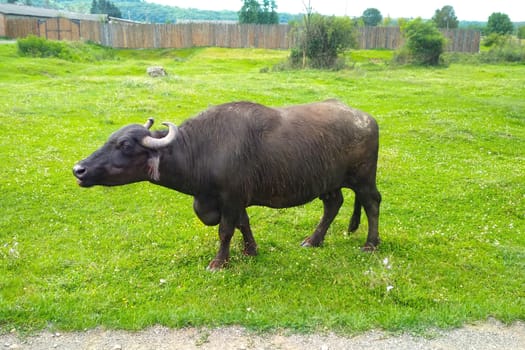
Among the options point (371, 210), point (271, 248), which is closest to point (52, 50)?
point (271, 248)

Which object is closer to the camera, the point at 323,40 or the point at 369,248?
the point at 369,248

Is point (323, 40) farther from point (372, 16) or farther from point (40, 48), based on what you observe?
point (372, 16)

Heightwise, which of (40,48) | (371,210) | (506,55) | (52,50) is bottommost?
(371,210)

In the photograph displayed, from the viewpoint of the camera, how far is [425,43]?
39594 mm

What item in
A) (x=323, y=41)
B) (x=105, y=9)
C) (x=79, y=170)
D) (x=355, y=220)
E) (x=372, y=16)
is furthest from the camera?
(x=105, y=9)

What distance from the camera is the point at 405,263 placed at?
25.5 ft

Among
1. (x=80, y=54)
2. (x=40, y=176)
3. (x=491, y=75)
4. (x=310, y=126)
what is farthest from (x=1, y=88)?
(x=491, y=75)

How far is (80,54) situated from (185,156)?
3662 cm

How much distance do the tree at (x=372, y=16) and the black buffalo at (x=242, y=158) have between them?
10546 cm

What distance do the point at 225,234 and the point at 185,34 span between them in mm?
48951

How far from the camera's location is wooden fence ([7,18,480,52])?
51.0 meters

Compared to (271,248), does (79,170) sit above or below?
above

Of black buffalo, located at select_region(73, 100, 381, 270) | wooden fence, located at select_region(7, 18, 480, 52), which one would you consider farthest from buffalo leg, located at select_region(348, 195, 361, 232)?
wooden fence, located at select_region(7, 18, 480, 52)

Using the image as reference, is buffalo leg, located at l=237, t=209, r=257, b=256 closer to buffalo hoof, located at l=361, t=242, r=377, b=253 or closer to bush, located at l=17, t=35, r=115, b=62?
buffalo hoof, located at l=361, t=242, r=377, b=253
